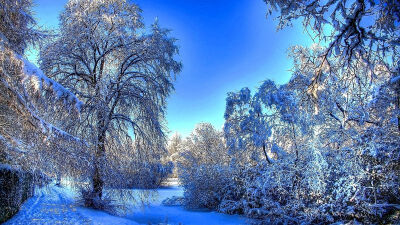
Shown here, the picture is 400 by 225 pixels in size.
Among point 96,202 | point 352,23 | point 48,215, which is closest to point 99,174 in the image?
point 96,202

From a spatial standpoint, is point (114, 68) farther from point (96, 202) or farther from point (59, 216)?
point (59, 216)

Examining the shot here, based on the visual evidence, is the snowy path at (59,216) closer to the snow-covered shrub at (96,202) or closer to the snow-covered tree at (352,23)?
the snow-covered shrub at (96,202)

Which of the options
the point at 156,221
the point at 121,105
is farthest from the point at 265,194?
the point at 121,105

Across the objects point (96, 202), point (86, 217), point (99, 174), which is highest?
point (99, 174)

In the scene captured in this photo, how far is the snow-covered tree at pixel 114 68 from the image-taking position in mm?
8336

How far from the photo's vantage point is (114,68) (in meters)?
10.3

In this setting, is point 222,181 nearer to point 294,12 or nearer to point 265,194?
point 265,194

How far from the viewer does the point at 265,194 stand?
8.27 metres

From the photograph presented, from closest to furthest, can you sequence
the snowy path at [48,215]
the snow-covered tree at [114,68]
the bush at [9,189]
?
the bush at [9,189] → the snowy path at [48,215] → the snow-covered tree at [114,68]

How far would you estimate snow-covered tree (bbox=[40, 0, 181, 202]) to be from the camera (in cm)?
834

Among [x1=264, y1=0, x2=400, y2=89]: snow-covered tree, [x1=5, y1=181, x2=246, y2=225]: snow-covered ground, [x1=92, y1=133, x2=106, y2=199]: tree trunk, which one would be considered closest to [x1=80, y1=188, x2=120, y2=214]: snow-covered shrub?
[x1=92, y1=133, x2=106, y2=199]: tree trunk

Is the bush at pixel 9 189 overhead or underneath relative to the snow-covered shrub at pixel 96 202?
overhead

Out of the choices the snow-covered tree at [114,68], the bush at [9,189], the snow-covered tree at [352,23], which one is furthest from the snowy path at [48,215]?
the snow-covered tree at [352,23]

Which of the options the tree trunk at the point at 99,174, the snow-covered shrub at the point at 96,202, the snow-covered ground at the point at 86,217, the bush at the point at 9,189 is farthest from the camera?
the snow-covered shrub at the point at 96,202
